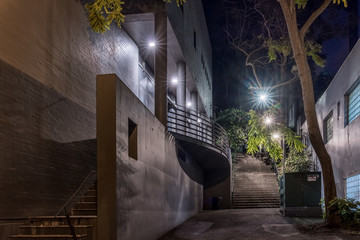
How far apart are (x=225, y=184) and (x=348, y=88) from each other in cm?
1145

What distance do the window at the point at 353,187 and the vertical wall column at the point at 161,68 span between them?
698cm

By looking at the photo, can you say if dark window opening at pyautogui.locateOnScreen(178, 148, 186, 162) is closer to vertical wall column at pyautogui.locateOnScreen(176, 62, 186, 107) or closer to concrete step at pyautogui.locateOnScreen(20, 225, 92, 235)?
vertical wall column at pyautogui.locateOnScreen(176, 62, 186, 107)

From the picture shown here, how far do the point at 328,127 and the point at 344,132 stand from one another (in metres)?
4.23

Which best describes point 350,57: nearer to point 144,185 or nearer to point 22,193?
point 144,185

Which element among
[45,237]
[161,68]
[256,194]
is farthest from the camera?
[256,194]

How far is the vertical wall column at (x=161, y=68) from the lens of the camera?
14.6 metres

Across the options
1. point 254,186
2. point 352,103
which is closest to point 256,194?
point 254,186

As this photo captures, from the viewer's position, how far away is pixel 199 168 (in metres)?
21.7

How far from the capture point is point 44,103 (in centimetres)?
926

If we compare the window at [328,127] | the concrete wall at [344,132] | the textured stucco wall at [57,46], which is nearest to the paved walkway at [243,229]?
the concrete wall at [344,132]

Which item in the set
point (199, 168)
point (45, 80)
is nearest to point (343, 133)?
point (199, 168)

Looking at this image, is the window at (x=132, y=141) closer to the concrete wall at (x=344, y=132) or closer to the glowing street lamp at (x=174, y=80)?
the concrete wall at (x=344, y=132)

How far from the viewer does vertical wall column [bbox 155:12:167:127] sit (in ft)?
47.8

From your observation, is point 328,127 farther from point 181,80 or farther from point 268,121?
point 181,80
